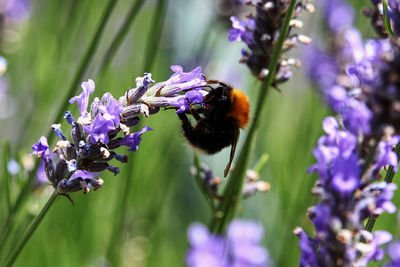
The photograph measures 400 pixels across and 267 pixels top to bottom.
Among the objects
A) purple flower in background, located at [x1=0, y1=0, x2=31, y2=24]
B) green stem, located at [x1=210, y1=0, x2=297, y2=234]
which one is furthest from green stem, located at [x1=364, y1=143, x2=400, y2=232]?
purple flower in background, located at [x1=0, y1=0, x2=31, y2=24]

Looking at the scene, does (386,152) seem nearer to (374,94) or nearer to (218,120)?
(374,94)

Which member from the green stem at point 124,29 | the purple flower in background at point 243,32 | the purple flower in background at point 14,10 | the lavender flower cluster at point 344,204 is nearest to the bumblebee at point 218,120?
the purple flower in background at point 243,32

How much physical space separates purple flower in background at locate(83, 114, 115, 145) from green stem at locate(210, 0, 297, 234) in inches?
19.9

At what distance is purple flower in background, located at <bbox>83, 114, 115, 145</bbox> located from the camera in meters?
1.15

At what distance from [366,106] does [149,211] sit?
196cm

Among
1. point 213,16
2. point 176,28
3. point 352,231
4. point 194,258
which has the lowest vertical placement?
point 194,258

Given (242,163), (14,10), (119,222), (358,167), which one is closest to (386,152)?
(358,167)

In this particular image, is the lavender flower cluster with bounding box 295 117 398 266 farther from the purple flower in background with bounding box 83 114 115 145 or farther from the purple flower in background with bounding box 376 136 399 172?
the purple flower in background with bounding box 83 114 115 145

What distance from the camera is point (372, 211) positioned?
1098 millimetres

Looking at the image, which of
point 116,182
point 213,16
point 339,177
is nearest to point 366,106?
point 339,177

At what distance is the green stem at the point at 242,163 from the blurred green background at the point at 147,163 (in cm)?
31

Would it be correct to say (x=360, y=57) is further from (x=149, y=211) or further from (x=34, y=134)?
(x=34, y=134)

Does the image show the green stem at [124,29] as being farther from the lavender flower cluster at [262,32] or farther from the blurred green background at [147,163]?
the lavender flower cluster at [262,32]

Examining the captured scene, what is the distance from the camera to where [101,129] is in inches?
45.5
